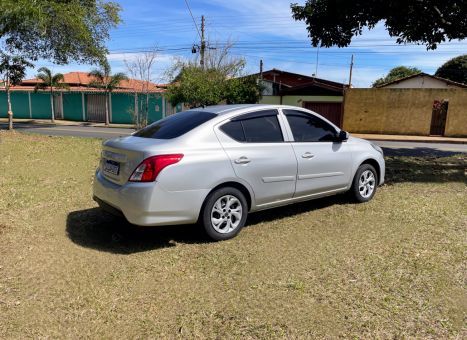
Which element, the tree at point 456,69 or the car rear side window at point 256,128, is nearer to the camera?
the car rear side window at point 256,128

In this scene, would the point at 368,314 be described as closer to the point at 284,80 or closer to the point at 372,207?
the point at 372,207

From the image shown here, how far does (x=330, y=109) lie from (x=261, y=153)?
23940mm

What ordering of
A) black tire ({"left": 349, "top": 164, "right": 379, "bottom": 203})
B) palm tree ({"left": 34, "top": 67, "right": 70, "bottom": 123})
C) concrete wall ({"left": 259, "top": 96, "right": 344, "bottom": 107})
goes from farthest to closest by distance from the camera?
palm tree ({"left": 34, "top": 67, "right": 70, "bottom": 123}) < concrete wall ({"left": 259, "top": 96, "right": 344, "bottom": 107}) < black tire ({"left": 349, "top": 164, "right": 379, "bottom": 203})

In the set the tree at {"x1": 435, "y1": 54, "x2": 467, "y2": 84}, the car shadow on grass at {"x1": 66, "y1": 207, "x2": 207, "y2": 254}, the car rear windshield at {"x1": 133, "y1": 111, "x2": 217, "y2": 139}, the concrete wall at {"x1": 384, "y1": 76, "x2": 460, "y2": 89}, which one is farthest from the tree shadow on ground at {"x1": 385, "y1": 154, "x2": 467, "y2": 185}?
the tree at {"x1": 435, "y1": 54, "x2": 467, "y2": 84}

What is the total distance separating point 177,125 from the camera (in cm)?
452

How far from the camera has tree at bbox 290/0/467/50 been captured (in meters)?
8.74

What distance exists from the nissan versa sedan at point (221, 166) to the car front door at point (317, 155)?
0.01m

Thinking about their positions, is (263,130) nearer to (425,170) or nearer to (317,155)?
(317,155)

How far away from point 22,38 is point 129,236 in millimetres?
20054

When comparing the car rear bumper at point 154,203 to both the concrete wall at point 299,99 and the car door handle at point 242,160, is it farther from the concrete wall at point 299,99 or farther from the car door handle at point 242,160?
the concrete wall at point 299,99

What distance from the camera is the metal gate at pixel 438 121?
23.0 metres

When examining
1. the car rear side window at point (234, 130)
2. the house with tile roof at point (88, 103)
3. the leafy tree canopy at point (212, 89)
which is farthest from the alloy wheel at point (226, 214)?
the house with tile roof at point (88, 103)

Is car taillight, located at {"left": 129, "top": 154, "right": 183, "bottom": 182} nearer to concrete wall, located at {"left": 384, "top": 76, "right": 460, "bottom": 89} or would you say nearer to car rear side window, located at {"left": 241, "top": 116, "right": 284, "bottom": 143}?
car rear side window, located at {"left": 241, "top": 116, "right": 284, "bottom": 143}

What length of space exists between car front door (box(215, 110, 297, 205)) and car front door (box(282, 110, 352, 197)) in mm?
184
